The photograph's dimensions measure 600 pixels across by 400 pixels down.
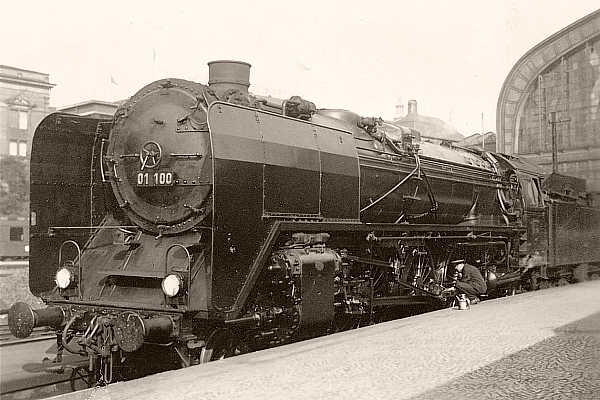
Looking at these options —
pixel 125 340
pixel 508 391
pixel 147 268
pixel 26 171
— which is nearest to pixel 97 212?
pixel 147 268

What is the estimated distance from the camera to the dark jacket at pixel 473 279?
10812mm

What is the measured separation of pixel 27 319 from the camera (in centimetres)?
659

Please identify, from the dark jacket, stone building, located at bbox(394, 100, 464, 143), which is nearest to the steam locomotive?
the dark jacket

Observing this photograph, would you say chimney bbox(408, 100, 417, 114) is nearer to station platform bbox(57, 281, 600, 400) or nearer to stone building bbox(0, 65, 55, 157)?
stone building bbox(0, 65, 55, 157)

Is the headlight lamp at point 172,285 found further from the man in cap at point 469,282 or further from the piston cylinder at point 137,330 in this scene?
the man in cap at point 469,282

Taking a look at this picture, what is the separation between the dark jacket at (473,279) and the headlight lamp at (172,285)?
20.1 ft

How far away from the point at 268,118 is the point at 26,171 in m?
30.9

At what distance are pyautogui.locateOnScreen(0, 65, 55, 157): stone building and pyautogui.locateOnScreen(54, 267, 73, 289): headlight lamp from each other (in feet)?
68.5

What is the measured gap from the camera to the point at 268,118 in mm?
7367

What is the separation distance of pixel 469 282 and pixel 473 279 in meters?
0.11

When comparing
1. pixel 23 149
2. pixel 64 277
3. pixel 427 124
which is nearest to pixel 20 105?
pixel 23 149

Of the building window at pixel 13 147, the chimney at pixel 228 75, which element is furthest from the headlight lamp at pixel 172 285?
the building window at pixel 13 147

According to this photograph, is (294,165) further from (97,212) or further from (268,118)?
(97,212)

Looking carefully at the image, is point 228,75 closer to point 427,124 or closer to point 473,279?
point 473,279
